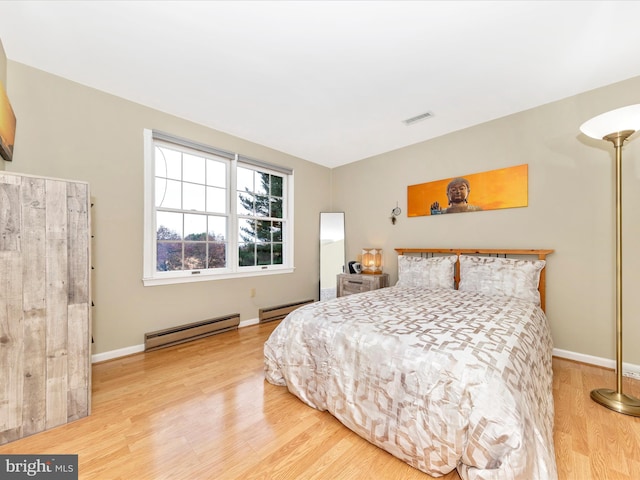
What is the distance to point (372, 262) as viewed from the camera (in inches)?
154

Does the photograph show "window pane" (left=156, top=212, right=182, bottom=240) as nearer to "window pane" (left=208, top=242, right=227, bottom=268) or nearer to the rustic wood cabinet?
"window pane" (left=208, top=242, right=227, bottom=268)

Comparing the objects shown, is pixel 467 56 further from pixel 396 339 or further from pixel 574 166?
Answer: pixel 396 339

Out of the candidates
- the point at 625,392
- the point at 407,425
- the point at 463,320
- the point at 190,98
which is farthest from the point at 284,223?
the point at 625,392

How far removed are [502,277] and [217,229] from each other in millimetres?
3172

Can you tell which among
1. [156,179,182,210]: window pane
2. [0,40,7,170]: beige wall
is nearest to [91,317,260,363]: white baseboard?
[156,179,182,210]: window pane

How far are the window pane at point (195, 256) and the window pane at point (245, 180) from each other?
2.97 feet

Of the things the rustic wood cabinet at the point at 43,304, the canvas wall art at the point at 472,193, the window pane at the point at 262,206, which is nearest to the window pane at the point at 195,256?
the window pane at the point at 262,206

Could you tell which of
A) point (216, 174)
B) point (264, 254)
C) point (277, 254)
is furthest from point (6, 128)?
point (277, 254)

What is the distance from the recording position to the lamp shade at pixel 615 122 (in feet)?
5.59

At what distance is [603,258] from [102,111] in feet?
15.5

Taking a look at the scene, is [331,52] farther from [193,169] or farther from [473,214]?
[473,214]

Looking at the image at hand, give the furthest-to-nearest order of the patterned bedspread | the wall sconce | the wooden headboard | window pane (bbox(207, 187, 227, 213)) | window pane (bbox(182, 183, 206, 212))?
the wall sconce
window pane (bbox(207, 187, 227, 213))
window pane (bbox(182, 183, 206, 212))
the wooden headboard
the patterned bedspread

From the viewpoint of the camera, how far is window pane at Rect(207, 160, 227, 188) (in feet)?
10.7

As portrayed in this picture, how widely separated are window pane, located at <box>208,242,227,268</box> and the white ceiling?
1.49 m
